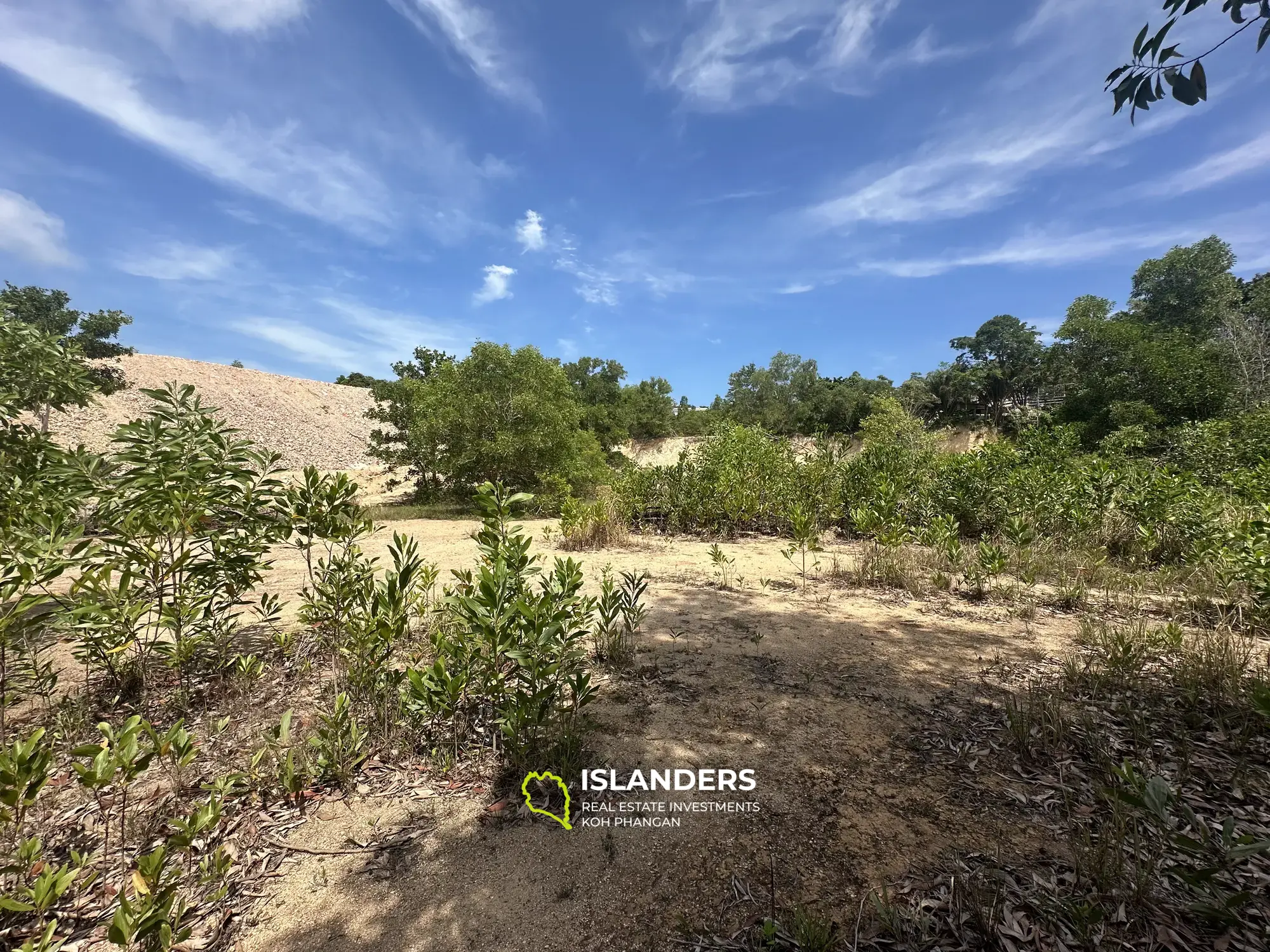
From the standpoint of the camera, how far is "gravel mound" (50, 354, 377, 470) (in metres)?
26.6

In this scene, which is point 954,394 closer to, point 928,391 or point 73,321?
point 928,391

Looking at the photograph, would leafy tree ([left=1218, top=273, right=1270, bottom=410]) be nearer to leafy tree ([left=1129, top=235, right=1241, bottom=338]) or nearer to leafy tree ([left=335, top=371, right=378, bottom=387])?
leafy tree ([left=1129, top=235, right=1241, bottom=338])

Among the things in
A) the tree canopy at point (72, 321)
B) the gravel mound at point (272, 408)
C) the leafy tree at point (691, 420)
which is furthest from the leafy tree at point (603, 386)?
the tree canopy at point (72, 321)

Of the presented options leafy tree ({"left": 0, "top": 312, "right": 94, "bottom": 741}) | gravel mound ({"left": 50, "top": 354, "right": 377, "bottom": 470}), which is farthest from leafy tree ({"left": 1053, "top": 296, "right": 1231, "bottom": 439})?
gravel mound ({"left": 50, "top": 354, "right": 377, "bottom": 470})

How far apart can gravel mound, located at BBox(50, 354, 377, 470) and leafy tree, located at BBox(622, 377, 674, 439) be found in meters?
14.3

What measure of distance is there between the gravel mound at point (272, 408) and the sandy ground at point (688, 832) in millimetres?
25129

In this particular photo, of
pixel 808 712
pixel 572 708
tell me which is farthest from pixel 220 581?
pixel 808 712

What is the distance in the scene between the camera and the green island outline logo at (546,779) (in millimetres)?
2074

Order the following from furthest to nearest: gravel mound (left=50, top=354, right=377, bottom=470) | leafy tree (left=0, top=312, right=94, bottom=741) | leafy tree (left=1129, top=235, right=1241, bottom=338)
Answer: gravel mound (left=50, top=354, right=377, bottom=470), leafy tree (left=1129, top=235, right=1241, bottom=338), leafy tree (left=0, top=312, right=94, bottom=741)

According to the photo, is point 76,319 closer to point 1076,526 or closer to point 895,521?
point 895,521

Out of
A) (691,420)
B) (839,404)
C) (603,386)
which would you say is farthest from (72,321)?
(839,404)

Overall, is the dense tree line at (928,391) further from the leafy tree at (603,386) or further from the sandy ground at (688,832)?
the sandy ground at (688,832)

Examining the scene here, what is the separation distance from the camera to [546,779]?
2248mm

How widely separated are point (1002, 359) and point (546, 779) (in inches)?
1562
